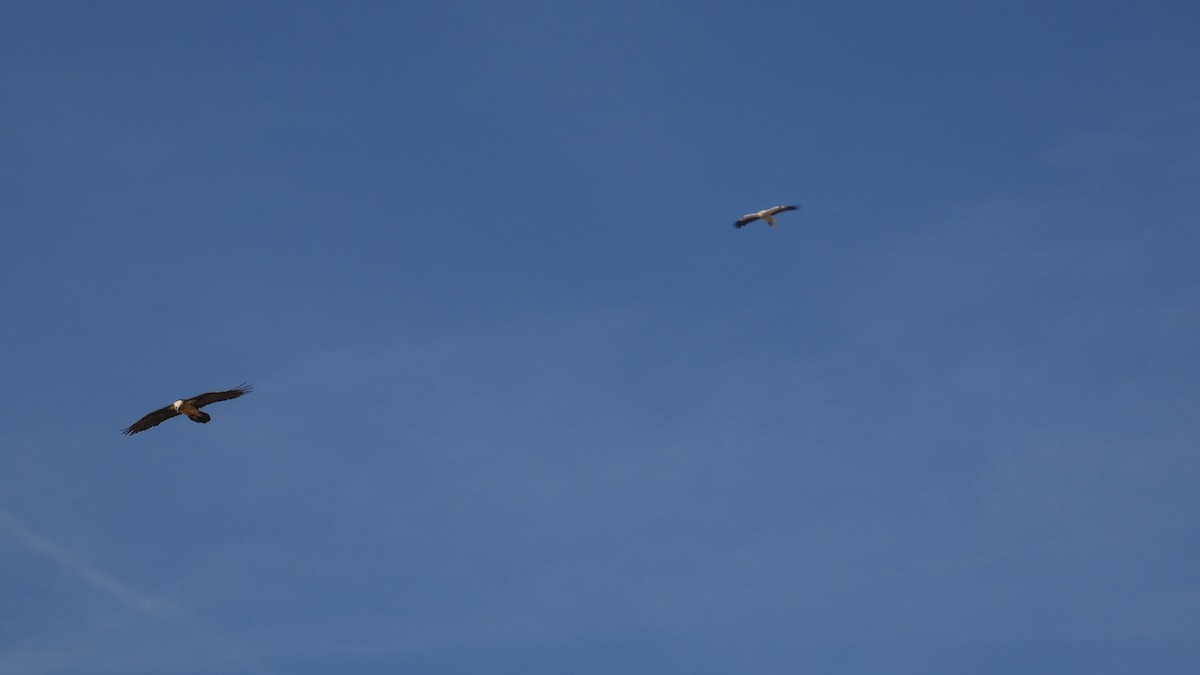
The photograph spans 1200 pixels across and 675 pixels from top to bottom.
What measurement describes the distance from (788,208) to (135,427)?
2016 inches

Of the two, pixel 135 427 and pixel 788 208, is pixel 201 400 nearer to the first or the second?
pixel 135 427

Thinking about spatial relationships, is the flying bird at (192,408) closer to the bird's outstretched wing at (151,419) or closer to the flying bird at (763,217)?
the bird's outstretched wing at (151,419)

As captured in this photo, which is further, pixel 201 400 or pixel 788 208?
pixel 788 208

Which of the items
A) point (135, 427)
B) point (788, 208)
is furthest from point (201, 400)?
point (788, 208)

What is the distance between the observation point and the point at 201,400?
102438 mm

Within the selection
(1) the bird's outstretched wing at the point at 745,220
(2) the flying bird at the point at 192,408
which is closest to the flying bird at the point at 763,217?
(1) the bird's outstretched wing at the point at 745,220

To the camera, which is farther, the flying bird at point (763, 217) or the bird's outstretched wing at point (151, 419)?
the flying bird at point (763, 217)

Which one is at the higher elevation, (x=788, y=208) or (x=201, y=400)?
(x=788, y=208)

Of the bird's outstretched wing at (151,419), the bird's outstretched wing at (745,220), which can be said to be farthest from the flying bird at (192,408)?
the bird's outstretched wing at (745,220)

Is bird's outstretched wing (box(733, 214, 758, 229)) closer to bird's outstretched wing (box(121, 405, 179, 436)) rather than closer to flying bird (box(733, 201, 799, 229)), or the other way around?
flying bird (box(733, 201, 799, 229))

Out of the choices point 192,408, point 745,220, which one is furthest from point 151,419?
point 745,220

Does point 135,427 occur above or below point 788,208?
below

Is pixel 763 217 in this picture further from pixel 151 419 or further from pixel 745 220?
pixel 151 419

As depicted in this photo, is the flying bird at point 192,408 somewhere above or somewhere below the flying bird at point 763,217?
below
